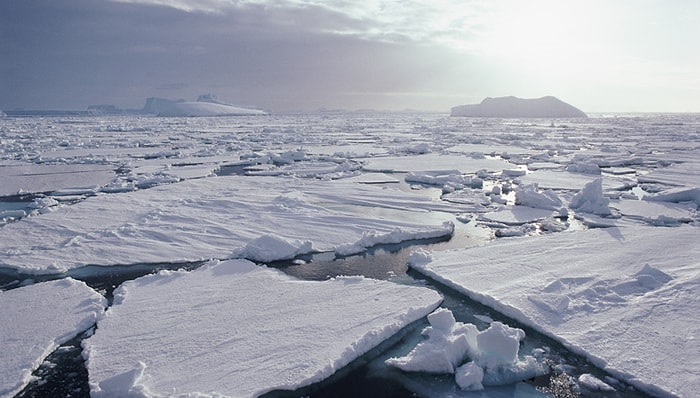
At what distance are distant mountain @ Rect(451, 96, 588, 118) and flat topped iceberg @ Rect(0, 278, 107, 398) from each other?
9267cm

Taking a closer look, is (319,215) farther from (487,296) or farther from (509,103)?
(509,103)

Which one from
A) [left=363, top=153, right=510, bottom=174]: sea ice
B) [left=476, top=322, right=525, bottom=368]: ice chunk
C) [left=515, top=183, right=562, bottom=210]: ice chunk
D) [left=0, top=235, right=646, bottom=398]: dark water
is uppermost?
[left=363, top=153, right=510, bottom=174]: sea ice

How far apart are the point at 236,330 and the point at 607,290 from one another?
14.9ft

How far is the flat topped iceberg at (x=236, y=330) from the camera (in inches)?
150

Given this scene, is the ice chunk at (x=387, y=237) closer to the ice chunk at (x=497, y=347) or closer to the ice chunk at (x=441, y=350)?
the ice chunk at (x=441, y=350)

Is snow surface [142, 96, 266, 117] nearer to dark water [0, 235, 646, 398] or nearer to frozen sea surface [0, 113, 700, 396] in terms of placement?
frozen sea surface [0, 113, 700, 396]

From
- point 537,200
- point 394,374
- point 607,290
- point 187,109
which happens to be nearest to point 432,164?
point 537,200

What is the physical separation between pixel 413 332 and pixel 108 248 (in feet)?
17.7

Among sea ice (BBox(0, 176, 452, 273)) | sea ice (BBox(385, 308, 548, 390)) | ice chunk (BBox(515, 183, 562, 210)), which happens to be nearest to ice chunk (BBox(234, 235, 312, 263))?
sea ice (BBox(0, 176, 452, 273))

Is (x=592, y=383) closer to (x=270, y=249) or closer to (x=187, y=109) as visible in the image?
(x=270, y=249)

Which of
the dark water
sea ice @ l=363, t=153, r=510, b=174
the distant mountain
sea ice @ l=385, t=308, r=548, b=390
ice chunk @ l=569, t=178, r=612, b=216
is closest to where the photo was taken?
the dark water

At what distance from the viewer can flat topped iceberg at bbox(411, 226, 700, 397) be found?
4137 mm

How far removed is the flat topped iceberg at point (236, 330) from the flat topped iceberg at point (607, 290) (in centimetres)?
108

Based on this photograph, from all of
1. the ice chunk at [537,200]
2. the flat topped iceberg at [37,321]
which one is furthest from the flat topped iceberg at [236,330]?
the ice chunk at [537,200]
